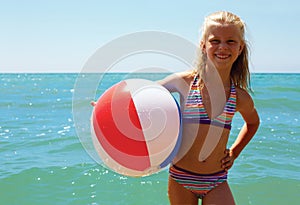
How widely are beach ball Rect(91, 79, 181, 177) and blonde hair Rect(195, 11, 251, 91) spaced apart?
1.41ft

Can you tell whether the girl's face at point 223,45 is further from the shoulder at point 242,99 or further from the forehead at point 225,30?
the shoulder at point 242,99

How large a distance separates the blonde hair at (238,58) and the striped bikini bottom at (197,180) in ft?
2.13

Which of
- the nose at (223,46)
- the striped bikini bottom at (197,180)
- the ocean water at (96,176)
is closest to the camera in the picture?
the nose at (223,46)

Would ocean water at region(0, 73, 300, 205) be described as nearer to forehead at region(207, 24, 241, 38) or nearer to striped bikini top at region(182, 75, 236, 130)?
striped bikini top at region(182, 75, 236, 130)

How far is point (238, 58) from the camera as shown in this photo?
113 inches

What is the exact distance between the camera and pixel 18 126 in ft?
32.2

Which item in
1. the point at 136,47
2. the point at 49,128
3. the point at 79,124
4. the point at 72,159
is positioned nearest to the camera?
the point at 136,47

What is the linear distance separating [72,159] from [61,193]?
1527 mm

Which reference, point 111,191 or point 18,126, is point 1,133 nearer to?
point 18,126

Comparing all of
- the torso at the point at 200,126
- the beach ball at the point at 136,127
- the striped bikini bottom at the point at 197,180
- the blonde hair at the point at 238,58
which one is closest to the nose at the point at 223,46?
the blonde hair at the point at 238,58

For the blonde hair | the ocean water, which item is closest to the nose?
the blonde hair

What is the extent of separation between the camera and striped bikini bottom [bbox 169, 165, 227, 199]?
2770 mm

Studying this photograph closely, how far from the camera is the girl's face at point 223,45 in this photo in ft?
8.76

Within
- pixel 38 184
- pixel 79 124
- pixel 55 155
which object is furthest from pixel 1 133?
pixel 79 124
